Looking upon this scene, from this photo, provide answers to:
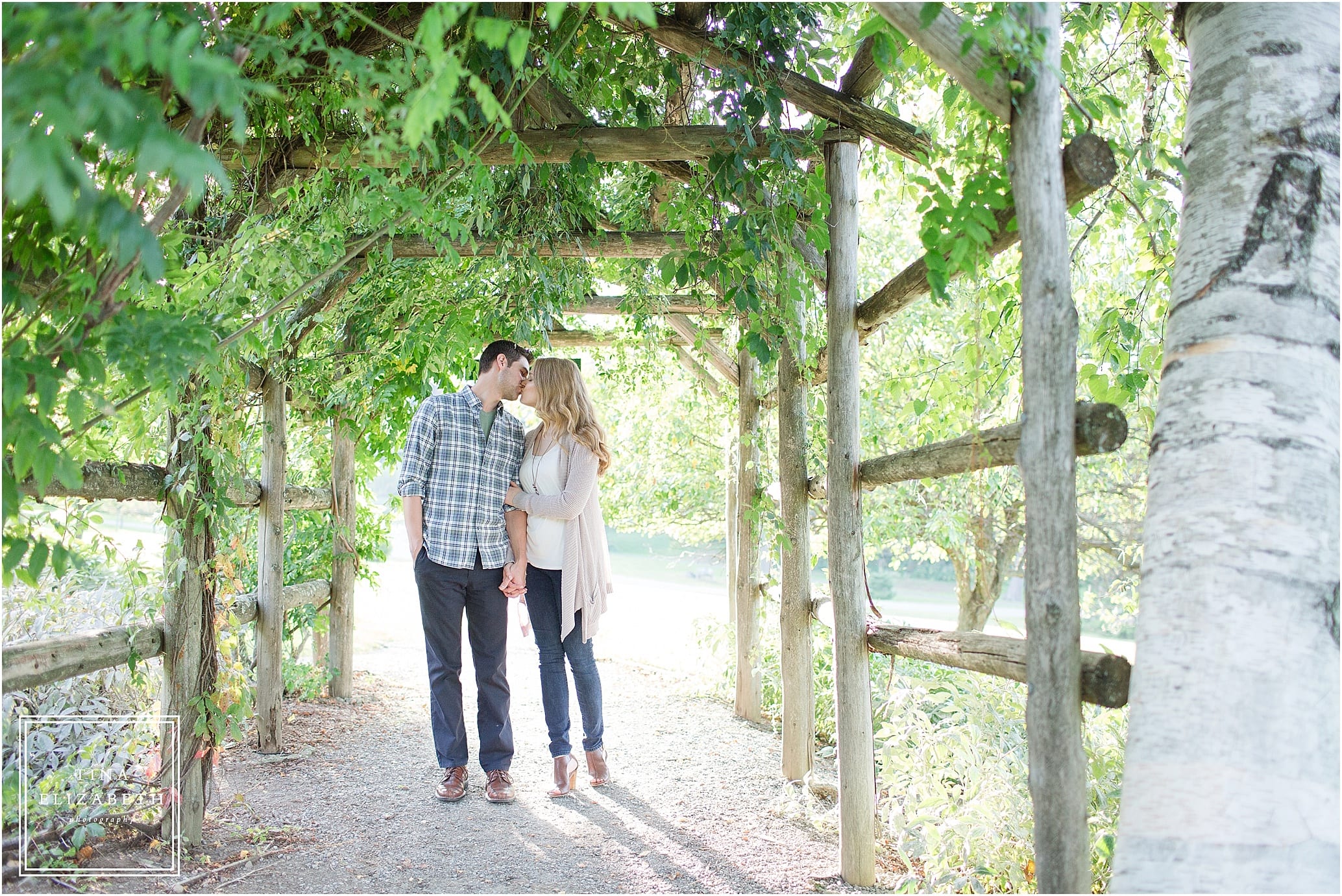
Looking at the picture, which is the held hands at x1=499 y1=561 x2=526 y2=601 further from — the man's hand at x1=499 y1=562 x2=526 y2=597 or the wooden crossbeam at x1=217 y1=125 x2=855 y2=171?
the wooden crossbeam at x1=217 y1=125 x2=855 y2=171

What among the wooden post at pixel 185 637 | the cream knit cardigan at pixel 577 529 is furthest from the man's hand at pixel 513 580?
the wooden post at pixel 185 637

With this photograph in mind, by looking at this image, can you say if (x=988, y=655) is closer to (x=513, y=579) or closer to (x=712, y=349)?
(x=513, y=579)

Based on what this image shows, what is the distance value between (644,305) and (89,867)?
3.28m

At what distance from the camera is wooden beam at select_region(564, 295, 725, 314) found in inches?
184

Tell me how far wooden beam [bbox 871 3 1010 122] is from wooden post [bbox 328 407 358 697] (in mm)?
4400

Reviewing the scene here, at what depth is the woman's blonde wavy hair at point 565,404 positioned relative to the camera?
364 centimetres

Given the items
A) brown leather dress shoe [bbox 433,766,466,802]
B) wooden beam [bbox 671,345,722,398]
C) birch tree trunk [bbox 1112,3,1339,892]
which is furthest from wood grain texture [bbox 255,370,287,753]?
birch tree trunk [bbox 1112,3,1339,892]

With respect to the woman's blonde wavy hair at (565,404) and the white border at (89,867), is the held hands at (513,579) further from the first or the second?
the white border at (89,867)

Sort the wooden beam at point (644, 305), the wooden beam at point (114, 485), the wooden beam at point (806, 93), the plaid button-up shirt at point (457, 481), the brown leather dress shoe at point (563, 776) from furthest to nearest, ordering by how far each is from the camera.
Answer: the wooden beam at point (644, 305) → the brown leather dress shoe at point (563, 776) → the plaid button-up shirt at point (457, 481) → the wooden beam at point (806, 93) → the wooden beam at point (114, 485)

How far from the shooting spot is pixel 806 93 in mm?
3086

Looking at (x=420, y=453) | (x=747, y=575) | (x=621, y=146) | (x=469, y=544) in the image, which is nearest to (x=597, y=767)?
(x=469, y=544)

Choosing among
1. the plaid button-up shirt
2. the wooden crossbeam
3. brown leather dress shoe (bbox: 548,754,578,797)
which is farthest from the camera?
brown leather dress shoe (bbox: 548,754,578,797)

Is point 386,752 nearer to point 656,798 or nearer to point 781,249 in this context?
point 656,798

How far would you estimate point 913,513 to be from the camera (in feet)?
23.6
